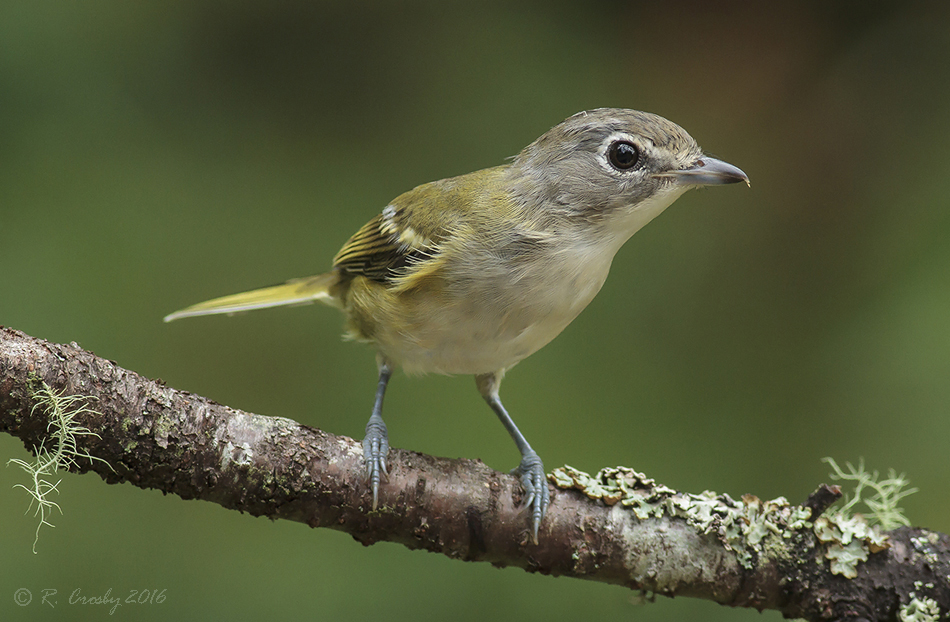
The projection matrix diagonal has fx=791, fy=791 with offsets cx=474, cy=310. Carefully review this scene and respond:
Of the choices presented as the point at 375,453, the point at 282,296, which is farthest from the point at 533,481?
the point at 282,296

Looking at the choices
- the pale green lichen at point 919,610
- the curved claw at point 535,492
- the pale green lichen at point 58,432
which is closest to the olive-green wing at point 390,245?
the curved claw at point 535,492

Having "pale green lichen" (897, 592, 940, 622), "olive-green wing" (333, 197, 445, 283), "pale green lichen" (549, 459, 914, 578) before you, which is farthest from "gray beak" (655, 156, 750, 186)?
"pale green lichen" (897, 592, 940, 622)

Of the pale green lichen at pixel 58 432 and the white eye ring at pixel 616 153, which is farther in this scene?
the white eye ring at pixel 616 153

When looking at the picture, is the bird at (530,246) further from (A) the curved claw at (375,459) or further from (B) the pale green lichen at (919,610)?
(B) the pale green lichen at (919,610)

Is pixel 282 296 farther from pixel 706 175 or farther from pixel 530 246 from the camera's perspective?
pixel 706 175

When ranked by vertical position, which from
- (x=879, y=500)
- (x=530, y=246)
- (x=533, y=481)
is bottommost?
(x=533, y=481)

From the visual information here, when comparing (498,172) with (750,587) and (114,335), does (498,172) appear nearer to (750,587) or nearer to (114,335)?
(750,587)
